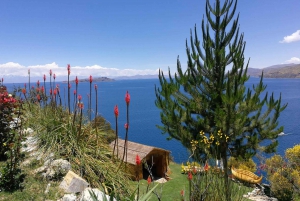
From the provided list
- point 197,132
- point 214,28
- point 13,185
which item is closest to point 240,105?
point 197,132

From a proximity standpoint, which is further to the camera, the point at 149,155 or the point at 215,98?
the point at 149,155

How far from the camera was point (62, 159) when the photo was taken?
3.89 metres

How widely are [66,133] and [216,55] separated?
583cm

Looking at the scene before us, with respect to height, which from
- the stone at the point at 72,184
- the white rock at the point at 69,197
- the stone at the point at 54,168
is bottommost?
the white rock at the point at 69,197

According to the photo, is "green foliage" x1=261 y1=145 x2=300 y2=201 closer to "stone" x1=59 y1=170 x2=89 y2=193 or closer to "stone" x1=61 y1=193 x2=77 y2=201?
"stone" x1=59 y1=170 x2=89 y2=193

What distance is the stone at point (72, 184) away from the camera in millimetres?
3379

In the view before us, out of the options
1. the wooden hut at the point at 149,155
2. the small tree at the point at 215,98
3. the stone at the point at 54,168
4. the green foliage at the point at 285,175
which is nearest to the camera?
the stone at the point at 54,168

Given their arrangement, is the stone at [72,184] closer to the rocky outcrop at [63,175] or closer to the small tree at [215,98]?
the rocky outcrop at [63,175]

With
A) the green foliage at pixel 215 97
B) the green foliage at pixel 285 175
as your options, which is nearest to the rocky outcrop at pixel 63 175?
the green foliage at pixel 215 97

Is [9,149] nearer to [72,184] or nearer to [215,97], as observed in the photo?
[72,184]

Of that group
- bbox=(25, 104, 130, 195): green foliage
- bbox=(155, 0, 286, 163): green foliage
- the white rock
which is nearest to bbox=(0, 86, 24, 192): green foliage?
bbox=(25, 104, 130, 195): green foliage

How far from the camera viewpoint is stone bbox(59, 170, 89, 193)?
338 cm

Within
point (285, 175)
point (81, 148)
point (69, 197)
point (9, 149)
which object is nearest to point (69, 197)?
point (69, 197)

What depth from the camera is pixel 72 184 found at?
3.38 m
